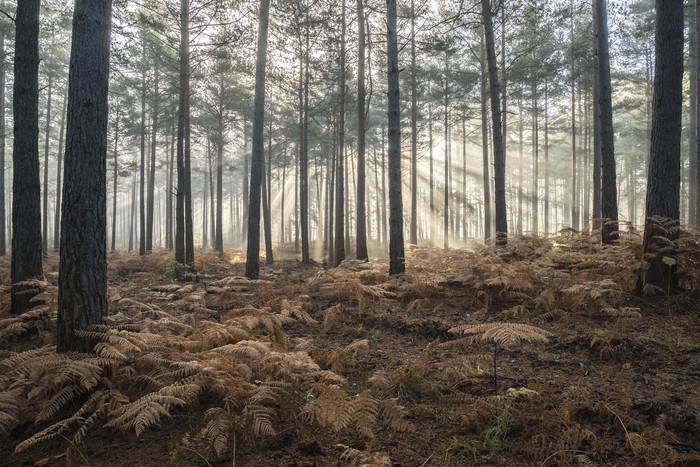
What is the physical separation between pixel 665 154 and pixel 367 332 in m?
5.69

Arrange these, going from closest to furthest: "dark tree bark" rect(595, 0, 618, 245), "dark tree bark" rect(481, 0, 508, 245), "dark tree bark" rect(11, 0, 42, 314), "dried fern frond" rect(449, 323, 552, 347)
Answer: "dried fern frond" rect(449, 323, 552, 347) < "dark tree bark" rect(11, 0, 42, 314) < "dark tree bark" rect(595, 0, 618, 245) < "dark tree bark" rect(481, 0, 508, 245)

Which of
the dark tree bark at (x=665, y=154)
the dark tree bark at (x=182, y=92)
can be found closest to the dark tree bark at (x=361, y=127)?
the dark tree bark at (x=182, y=92)

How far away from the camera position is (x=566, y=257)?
7938 mm

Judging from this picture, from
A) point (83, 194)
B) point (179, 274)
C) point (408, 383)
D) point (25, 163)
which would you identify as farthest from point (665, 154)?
point (179, 274)

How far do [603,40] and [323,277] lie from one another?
10.3m

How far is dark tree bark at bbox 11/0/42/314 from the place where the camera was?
19.4 feet

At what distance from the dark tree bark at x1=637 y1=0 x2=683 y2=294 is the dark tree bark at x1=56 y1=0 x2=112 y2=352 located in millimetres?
7711

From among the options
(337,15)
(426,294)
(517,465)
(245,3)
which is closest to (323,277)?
(426,294)

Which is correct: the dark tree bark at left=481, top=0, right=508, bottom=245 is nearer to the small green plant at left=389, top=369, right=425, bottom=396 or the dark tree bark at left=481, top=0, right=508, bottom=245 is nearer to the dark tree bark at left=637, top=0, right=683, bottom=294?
the dark tree bark at left=637, top=0, right=683, bottom=294

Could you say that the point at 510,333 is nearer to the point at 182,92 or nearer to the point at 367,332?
the point at 367,332

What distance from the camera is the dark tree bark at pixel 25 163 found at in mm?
5898

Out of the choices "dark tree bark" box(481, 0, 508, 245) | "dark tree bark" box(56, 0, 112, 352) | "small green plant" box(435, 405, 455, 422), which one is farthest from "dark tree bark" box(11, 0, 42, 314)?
"dark tree bark" box(481, 0, 508, 245)

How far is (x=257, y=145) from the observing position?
10094 millimetres

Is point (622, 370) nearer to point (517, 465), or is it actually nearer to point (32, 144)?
point (517, 465)
